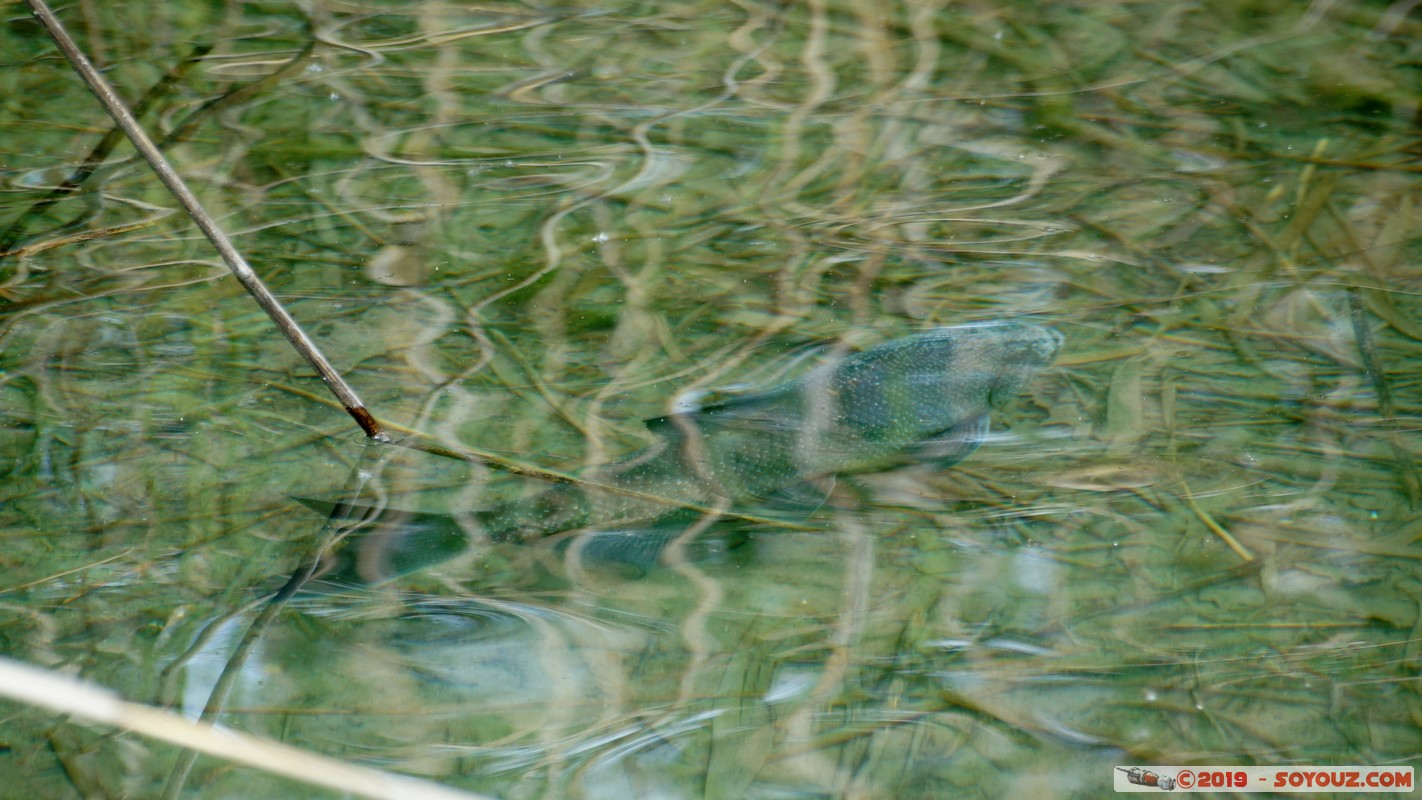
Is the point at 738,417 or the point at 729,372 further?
the point at 729,372

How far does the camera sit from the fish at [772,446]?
A: 239 centimetres

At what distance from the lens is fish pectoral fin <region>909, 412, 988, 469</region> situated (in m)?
2.55

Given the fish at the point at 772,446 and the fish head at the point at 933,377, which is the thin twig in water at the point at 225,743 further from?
the fish head at the point at 933,377

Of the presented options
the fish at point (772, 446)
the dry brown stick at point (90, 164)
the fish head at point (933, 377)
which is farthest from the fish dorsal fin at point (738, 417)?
the dry brown stick at point (90, 164)

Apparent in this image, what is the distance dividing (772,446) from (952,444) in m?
0.45

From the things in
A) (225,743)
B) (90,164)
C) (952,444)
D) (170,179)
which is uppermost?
(170,179)

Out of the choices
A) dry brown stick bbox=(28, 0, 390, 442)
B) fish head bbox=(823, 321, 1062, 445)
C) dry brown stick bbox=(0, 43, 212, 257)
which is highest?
dry brown stick bbox=(28, 0, 390, 442)

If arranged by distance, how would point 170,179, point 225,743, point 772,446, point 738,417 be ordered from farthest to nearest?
1. point 738,417
2. point 772,446
3. point 170,179
4. point 225,743

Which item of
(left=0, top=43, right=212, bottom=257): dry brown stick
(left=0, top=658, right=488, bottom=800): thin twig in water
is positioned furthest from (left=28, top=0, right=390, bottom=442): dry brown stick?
(left=0, top=43, right=212, bottom=257): dry brown stick

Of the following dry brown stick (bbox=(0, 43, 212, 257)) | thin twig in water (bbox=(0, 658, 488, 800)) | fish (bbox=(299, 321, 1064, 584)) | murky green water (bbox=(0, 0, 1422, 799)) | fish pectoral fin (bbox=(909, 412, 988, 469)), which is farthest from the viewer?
dry brown stick (bbox=(0, 43, 212, 257))

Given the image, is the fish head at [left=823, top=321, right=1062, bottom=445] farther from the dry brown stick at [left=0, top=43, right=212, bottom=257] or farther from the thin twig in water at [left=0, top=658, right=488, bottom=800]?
the dry brown stick at [left=0, top=43, right=212, bottom=257]

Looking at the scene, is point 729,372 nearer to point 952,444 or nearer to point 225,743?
point 952,444

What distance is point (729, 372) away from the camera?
111 inches

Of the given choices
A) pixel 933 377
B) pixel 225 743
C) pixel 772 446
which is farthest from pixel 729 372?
pixel 225 743
